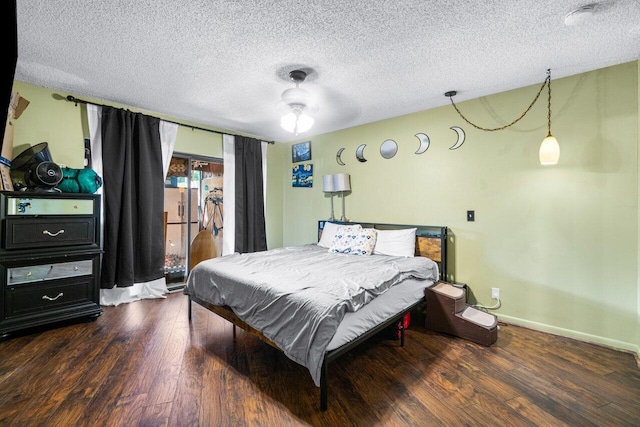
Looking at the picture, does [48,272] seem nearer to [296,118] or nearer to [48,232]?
[48,232]

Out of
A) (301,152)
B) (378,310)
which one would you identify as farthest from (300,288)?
(301,152)

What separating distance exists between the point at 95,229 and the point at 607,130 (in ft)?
16.3

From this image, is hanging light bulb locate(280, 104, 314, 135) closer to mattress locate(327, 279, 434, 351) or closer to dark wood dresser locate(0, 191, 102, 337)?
mattress locate(327, 279, 434, 351)

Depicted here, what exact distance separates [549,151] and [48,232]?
4687mm

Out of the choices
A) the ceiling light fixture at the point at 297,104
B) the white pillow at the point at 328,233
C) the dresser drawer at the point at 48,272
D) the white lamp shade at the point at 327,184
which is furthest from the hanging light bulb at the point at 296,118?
the dresser drawer at the point at 48,272

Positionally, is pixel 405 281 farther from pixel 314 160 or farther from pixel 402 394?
pixel 314 160

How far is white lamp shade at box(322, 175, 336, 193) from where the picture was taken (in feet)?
14.2

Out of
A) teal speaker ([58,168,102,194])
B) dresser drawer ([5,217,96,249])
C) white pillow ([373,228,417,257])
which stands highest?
teal speaker ([58,168,102,194])

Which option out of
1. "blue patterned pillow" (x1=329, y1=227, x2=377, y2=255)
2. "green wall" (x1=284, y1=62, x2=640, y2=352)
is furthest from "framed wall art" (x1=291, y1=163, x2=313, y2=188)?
"green wall" (x1=284, y1=62, x2=640, y2=352)

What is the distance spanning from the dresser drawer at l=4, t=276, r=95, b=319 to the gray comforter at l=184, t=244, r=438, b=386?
1097 mm

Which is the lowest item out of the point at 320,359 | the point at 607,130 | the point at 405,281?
the point at 320,359

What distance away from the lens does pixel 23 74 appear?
279 centimetres

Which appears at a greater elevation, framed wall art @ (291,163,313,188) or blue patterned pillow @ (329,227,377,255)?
framed wall art @ (291,163,313,188)

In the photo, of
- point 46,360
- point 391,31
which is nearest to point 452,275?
point 391,31
